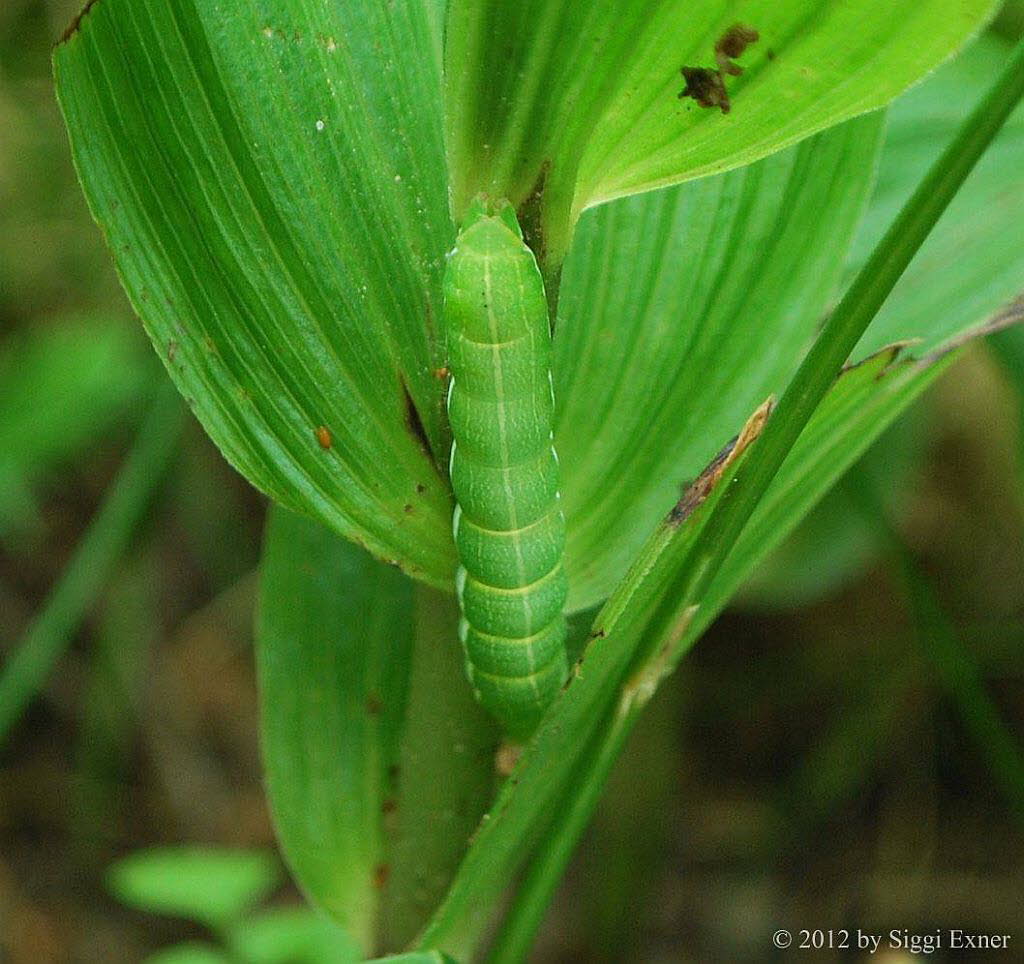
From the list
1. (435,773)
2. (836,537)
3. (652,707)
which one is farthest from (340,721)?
(836,537)

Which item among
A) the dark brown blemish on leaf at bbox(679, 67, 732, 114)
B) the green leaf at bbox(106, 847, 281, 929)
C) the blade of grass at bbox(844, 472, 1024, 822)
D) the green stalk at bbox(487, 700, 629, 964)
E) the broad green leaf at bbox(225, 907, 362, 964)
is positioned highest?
the dark brown blemish on leaf at bbox(679, 67, 732, 114)

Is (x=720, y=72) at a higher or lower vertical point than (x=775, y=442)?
higher

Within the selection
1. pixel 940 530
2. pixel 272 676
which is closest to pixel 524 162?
pixel 272 676

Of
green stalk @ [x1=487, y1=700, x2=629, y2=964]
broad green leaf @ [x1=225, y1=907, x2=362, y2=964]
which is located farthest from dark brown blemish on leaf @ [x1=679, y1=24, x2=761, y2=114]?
broad green leaf @ [x1=225, y1=907, x2=362, y2=964]

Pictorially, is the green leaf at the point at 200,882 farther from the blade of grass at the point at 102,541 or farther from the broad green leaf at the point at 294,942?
the blade of grass at the point at 102,541

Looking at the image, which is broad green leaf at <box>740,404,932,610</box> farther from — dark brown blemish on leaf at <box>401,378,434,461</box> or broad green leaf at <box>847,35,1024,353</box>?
dark brown blemish on leaf at <box>401,378,434,461</box>

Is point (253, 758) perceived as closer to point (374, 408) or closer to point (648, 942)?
point (648, 942)

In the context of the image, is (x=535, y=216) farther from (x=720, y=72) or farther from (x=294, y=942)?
(x=294, y=942)
